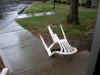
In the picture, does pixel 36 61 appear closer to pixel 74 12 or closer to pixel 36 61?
pixel 36 61

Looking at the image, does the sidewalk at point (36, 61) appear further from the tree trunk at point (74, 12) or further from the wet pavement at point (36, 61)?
the tree trunk at point (74, 12)

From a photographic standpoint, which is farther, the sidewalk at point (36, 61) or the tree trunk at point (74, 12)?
the tree trunk at point (74, 12)

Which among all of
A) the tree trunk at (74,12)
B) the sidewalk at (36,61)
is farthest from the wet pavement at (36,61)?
the tree trunk at (74,12)

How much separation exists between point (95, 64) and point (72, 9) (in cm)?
601

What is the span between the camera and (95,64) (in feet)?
2.87

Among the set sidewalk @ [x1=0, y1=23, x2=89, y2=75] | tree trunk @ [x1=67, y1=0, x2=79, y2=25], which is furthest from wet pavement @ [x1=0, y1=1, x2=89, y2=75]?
tree trunk @ [x1=67, y1=0, x2=79, y2=25]

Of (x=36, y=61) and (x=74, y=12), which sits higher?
(x=74, y=12)

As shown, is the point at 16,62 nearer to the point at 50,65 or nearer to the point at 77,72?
the point at 50,65

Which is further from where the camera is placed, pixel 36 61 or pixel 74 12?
pixel 74 12

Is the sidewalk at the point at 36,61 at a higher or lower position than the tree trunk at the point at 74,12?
lower

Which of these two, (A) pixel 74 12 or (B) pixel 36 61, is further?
(A) pixel 74 12

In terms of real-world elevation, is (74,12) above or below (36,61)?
above

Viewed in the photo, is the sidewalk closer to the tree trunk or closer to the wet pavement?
the wet pavement

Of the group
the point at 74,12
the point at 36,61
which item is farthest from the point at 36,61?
the point at 74,12
